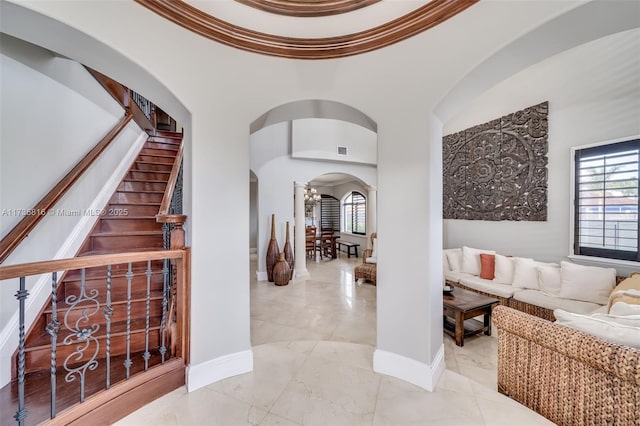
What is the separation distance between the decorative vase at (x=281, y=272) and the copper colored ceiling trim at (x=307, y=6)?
13.5 feet

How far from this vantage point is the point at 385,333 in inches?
87.3

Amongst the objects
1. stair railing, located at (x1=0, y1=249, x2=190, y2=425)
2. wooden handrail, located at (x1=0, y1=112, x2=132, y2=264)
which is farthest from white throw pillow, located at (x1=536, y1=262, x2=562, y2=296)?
wooden handrail, located at (x1=0, y1=112, x2=132, y2=264)

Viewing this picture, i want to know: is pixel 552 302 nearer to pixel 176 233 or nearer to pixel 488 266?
pixel 488 266

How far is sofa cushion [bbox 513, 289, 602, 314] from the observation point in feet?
9.84

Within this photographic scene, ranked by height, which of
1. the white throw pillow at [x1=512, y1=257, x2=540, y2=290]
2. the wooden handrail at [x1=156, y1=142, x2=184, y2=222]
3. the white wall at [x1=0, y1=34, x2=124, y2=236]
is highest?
the white wall at [x1=0, y1=34, x2=124, y2=236]

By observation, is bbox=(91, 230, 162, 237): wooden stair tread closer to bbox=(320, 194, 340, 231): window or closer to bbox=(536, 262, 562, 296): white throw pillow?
bbox=(536, 262, 562, 296): white throw pillow

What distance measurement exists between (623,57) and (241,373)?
564 centimetres

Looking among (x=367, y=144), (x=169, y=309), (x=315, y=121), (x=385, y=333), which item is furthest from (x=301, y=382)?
(x=367, y=144)

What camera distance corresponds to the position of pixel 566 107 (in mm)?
3824

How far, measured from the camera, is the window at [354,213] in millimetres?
9587

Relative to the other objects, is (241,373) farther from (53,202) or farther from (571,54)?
(571,54)

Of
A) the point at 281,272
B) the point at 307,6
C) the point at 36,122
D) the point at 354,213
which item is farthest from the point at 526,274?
the point at 354,213

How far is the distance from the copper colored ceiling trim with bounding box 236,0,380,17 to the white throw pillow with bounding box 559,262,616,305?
3797mm

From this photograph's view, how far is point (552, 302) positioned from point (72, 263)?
4601mm
